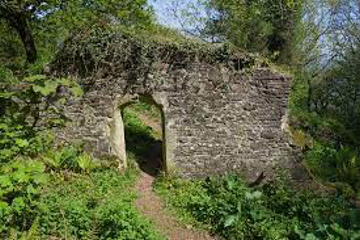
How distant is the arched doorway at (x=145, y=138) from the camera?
7.08m

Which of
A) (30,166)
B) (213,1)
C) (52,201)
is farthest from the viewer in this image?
(213,1)

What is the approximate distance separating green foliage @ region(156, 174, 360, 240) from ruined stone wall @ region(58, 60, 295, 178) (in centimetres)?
47

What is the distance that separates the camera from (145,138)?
925 cm

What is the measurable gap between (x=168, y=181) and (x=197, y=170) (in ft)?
2.24

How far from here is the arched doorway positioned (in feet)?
23.2

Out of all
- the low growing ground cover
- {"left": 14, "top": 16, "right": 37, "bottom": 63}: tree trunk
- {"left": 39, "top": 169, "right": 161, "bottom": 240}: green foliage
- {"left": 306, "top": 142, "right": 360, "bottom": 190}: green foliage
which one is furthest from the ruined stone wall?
{"left": 14, "top": 16, "right": 37, "bottom": 63}: tree trunk

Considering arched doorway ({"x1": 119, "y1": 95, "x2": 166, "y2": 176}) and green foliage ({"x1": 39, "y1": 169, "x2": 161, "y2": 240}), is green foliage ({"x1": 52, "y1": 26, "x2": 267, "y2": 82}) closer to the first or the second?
arched doorway ({"x1": 119, "y1": 95, "x2": 166, "y2": 176})

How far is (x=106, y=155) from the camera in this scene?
6.86 meters

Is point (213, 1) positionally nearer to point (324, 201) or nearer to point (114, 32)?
point (114, 32)

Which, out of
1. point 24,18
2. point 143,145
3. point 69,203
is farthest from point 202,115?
point 24,18

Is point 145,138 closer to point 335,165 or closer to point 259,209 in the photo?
point 259,209

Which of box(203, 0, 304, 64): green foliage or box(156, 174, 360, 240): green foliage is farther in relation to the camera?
box(203, 0, 304, 64): green foliage

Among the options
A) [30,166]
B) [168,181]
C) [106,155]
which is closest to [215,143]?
[168,181]

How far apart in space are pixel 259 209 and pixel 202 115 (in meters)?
2.22
